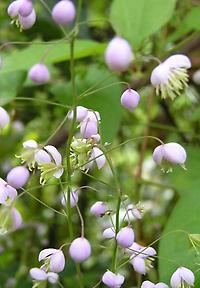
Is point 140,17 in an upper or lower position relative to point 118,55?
lower

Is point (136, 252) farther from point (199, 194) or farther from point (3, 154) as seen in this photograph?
point (3, 154)

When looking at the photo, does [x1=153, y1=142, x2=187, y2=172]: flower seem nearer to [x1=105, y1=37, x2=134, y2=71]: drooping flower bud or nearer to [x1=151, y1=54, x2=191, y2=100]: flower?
[x1=151, y1=54, x2=191, y2=100]: flower

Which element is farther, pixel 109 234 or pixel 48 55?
pixel 48 55

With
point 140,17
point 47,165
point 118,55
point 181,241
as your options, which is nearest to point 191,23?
point 140,17

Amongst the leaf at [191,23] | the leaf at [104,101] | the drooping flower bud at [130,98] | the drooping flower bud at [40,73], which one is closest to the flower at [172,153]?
the drooping flower bud at [130,98]

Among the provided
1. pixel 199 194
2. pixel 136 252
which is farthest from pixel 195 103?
pixel 136 252

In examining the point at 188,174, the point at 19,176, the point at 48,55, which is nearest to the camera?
the point at 19,176

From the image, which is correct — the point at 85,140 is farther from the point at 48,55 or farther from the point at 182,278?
the point at 48,55
